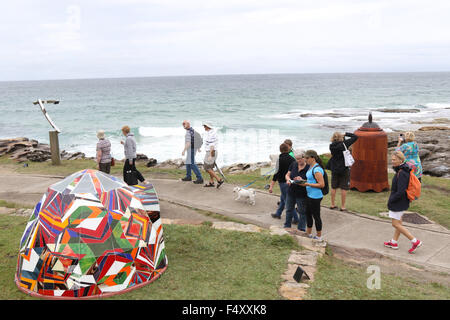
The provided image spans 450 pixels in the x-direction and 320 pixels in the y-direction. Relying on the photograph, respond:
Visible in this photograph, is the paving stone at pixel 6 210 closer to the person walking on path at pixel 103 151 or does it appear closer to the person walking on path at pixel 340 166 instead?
the person walking on path at pixel 103 151

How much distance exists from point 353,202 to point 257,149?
17.6 metres

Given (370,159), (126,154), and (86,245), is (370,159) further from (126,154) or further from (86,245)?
(86,245)

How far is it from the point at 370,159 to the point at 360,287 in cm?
552

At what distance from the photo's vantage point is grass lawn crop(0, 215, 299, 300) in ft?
16.0

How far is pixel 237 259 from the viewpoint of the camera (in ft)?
19.6

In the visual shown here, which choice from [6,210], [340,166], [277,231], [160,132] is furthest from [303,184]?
[160,132]

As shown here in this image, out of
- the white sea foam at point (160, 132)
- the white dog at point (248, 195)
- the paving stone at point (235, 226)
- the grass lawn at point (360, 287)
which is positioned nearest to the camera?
the grass lawn at point (360, 287)

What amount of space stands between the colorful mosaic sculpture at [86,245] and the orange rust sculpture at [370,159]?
6450 mm

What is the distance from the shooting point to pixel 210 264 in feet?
19.0

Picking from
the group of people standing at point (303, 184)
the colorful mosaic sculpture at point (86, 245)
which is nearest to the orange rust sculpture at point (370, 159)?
the group of people standing at point (303, 184)

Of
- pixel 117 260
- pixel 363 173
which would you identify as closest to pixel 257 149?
pixel 363 173

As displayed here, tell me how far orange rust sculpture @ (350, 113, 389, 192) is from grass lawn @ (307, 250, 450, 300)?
477 centimetres

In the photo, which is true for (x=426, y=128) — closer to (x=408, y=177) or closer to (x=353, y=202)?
(x=353, y=202)

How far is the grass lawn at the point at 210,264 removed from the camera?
4868 mm
